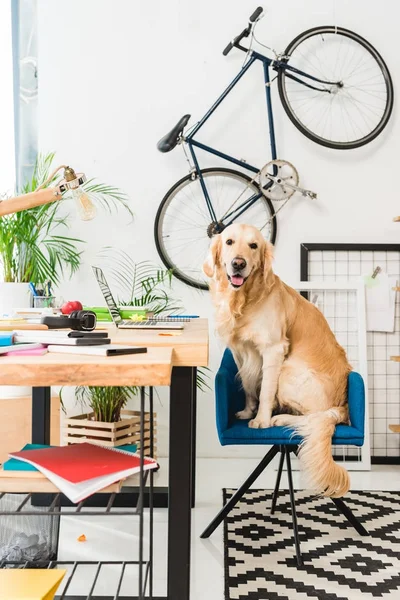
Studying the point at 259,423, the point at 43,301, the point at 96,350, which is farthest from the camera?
the point at 43,301

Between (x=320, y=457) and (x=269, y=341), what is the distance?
20.8 inches

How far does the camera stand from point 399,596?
210 cm

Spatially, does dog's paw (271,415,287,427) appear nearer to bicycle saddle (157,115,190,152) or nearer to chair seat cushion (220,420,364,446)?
chair seat cushion (220,420,364,446)

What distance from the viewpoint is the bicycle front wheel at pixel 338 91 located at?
387 cm

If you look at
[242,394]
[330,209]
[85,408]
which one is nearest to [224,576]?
[242,394]

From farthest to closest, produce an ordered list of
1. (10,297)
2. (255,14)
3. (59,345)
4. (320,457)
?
(255,14) → (10,297) → (320,457) → (59,345)

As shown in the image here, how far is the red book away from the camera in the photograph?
1231 mm

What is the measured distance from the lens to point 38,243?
12.6ft

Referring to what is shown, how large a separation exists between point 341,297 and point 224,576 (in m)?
2.03

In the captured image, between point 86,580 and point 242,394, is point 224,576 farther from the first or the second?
point 242,394

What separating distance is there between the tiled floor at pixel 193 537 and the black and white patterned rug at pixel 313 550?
2.8 inches

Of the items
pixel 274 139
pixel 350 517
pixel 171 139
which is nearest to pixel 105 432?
pixel 350 517

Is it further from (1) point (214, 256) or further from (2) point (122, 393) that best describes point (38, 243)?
(1) point (214, 256)

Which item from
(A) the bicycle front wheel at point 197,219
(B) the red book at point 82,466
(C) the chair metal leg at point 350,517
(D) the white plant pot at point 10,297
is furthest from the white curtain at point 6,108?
(B) the red book at point 82,466
